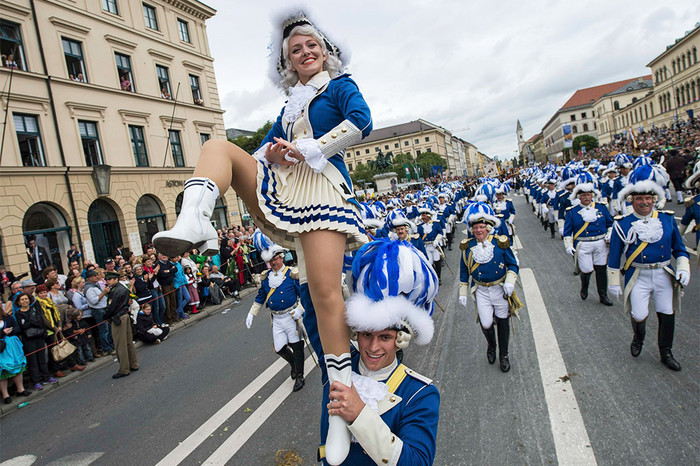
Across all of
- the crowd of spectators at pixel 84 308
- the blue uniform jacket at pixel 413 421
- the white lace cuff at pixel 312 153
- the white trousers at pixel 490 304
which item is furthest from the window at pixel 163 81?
the blue uniform jacket at pixel 413 421

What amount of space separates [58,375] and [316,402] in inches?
222

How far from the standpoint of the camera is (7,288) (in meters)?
10.4

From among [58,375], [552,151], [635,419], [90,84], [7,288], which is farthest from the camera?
[552,151]

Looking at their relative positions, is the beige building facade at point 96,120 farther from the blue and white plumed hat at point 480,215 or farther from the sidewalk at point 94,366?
the blue and white plumed hat at point 480,215

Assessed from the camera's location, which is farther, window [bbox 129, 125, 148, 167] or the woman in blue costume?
window [bbox 129, 125, 148, 167]

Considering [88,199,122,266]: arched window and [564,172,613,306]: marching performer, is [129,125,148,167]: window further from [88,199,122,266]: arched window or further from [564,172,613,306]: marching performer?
[564,172,613,306]: marching performer

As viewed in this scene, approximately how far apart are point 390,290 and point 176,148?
24.4 m

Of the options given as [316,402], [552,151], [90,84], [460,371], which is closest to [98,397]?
[316,402]

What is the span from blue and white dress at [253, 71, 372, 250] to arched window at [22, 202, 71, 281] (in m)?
17.5

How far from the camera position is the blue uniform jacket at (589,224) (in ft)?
23.8

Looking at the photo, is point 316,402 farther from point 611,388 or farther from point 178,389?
point 611,388

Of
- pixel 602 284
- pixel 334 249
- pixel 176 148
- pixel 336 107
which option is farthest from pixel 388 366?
pixel 176 148

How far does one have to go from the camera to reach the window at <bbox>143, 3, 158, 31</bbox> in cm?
2217

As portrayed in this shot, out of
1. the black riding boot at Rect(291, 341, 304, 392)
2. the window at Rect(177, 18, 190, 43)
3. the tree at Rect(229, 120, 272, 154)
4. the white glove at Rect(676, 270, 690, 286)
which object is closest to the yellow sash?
the white glove at Rect(676, 270, 690, 286)
